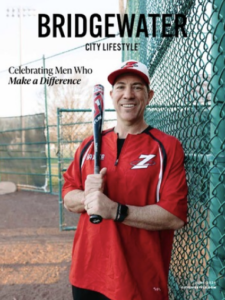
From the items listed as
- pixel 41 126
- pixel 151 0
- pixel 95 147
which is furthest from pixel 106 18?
pixel 41 126

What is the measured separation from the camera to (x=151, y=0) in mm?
3033

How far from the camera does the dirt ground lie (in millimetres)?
3494

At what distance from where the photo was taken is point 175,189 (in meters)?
1.55

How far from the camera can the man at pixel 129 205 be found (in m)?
1.57

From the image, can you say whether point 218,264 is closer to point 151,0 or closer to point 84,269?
point 84,269

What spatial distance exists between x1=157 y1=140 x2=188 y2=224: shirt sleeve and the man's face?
14.4 inches

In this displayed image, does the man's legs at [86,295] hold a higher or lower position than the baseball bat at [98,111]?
lower

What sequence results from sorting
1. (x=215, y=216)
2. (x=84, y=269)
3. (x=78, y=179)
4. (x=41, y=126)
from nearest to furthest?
1. (x=215, y=216)
2. (x=84, y=269)
3. (x=78, y=179)
4. (x=41, y=126)

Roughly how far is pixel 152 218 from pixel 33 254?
3.57m

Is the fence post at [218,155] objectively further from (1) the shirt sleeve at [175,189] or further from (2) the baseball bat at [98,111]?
(2) the baseball bat at [98,111]

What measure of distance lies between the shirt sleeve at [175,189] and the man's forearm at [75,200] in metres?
0.50

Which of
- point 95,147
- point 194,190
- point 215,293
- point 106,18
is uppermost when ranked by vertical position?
point 106,18

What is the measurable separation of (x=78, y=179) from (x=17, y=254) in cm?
327

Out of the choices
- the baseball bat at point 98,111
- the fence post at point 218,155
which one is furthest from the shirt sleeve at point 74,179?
the fence post at point 218,155
